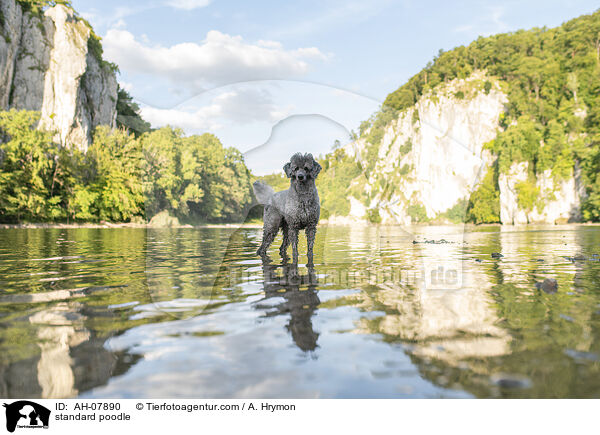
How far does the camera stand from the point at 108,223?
54.6 m

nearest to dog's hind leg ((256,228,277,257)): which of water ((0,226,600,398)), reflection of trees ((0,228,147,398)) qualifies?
water ((0,226,600,398))

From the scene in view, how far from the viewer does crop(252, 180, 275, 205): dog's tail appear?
9.76 metres

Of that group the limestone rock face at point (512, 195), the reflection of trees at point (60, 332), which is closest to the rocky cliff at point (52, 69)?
the reflection of trees at point (60, 332)

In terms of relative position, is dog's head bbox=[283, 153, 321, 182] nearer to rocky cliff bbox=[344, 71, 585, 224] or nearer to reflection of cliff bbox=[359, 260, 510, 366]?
rocky cliff bbox=[344, 71, 585, 224]

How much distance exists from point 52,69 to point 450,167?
69.3m

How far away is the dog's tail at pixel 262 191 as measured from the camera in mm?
9760

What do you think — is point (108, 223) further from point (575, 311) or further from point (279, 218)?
point (575, 311)
